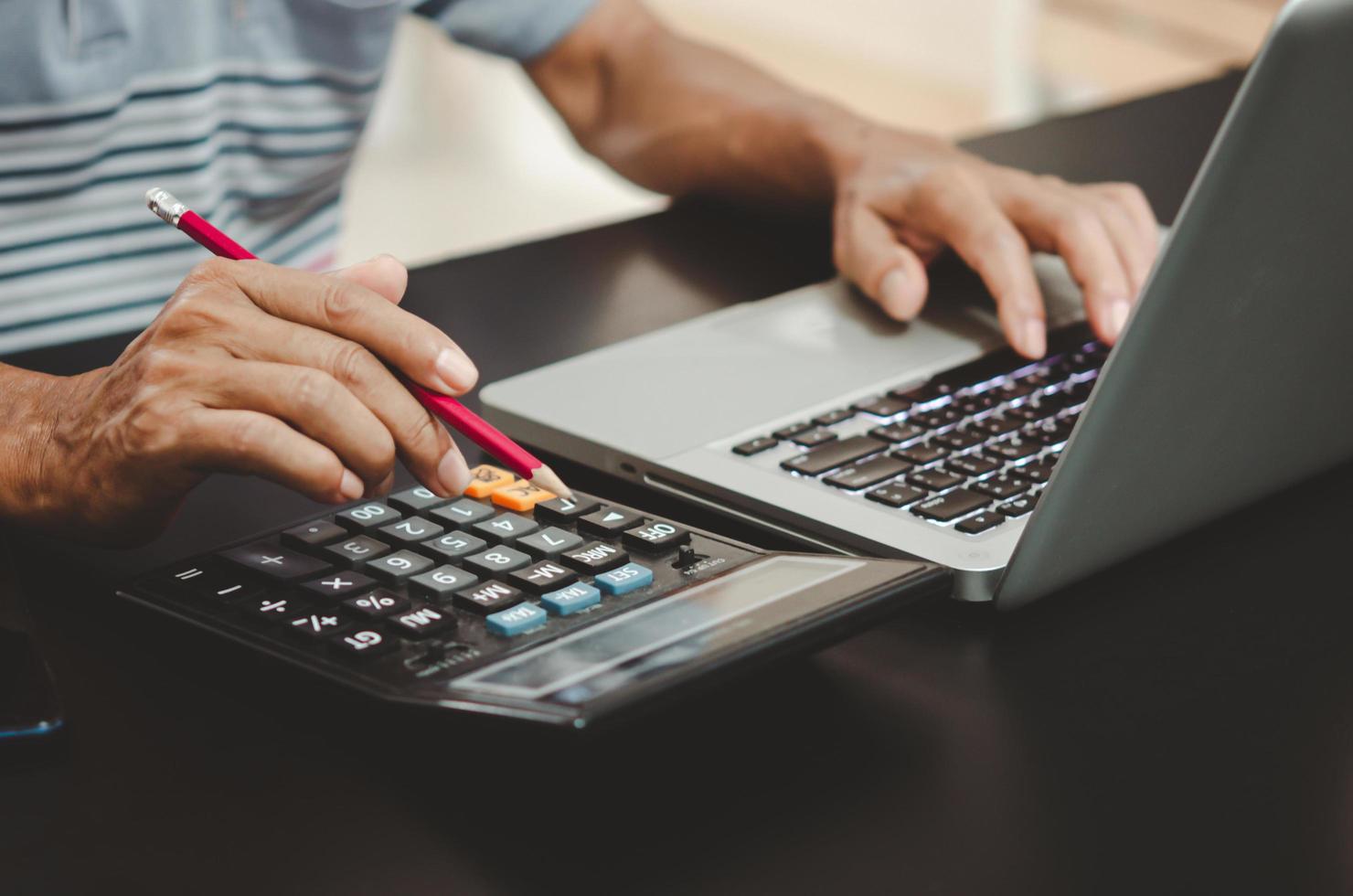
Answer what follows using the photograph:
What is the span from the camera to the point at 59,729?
0.41m

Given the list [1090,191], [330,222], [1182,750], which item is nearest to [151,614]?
[1182,750]

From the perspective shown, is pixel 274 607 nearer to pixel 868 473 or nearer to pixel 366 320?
pixel 366 320

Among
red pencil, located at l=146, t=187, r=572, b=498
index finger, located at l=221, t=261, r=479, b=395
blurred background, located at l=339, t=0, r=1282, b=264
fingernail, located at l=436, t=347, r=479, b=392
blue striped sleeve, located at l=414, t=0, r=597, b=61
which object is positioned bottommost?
blurred background, located at l=339, t=0, r=1282, b=264

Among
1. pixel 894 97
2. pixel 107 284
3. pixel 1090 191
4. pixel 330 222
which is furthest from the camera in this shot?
pixel 894 97

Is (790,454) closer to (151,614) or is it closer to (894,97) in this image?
(151,614)

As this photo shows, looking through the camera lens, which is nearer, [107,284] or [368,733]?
[368,733]

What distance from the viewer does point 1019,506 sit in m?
0.51

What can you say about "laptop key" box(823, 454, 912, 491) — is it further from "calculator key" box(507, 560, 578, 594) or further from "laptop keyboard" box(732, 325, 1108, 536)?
"calculator key" box(507, 560, 578, 594)

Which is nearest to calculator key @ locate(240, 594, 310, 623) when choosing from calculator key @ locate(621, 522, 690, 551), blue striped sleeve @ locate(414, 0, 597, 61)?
calculator key @ locate(621, 522, 690, 551)

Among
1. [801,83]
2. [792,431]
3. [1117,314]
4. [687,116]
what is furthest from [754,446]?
[801,83]

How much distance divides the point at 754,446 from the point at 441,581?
0.17m

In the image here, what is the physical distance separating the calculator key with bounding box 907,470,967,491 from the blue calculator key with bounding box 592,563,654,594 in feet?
0.40

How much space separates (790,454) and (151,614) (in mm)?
239

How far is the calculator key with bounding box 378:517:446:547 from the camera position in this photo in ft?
1.58
